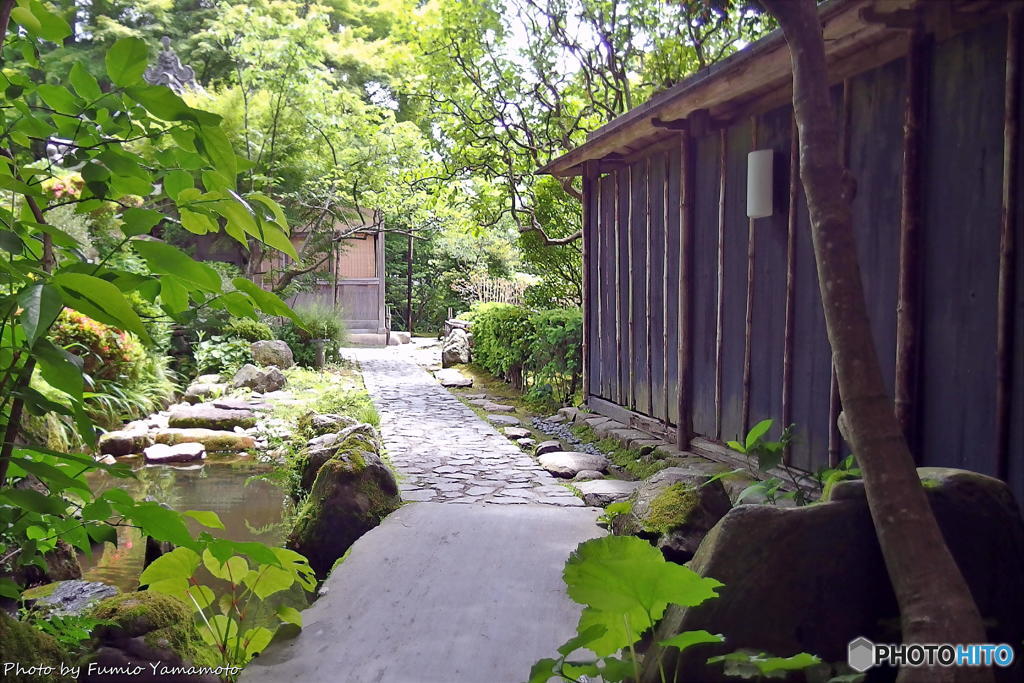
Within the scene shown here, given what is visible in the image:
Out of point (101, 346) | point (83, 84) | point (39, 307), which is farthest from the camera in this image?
point (101, 346)

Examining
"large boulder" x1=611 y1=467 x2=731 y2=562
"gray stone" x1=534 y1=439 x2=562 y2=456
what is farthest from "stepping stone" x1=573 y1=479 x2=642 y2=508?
"gray stone" x1=534 y1=439 x2=562 y2=456

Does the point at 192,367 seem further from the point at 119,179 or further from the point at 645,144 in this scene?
the point at 119,179

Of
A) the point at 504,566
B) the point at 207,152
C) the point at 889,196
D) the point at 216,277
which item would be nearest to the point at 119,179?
the point at 207,152

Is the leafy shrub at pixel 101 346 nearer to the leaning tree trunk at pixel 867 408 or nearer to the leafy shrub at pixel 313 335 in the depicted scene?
the leafy shrub at pixel 313 335

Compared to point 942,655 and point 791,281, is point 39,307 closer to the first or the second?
point 942,655

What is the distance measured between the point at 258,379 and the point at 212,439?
Result: 263cm

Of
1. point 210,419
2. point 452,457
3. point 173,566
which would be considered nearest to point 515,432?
point 452,457

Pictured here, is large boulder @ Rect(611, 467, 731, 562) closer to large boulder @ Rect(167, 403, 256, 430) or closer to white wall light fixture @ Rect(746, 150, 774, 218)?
white wall light fixture @ Rect(746, 150, 774, 218)

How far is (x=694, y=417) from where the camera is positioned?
19.9 feet

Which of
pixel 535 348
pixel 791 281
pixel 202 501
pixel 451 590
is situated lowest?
pixel 202 501

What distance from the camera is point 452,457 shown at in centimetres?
655

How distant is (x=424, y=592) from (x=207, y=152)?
8.30 feet

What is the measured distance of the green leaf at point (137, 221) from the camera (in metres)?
1.26

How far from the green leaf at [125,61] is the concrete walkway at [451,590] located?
2026 millimetres
